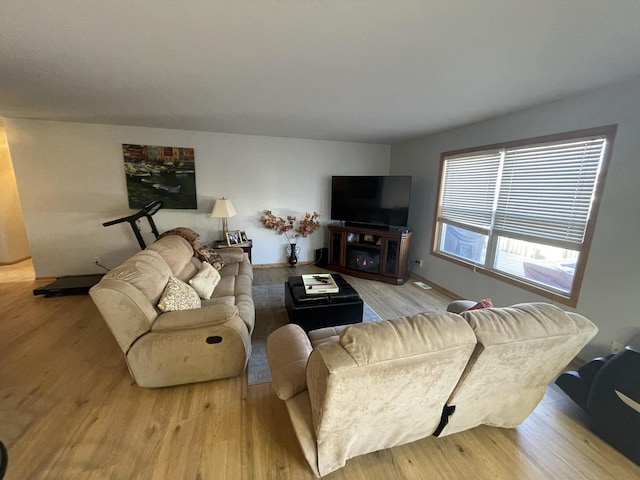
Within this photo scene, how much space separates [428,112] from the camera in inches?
110

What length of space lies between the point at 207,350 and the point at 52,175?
12.6 ft

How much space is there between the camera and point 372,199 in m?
4.28

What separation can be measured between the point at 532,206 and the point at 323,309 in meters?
2.38

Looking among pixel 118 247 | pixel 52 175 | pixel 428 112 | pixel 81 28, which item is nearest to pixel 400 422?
pixel 81 28

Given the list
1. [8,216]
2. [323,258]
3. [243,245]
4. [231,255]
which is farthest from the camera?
[323,258]

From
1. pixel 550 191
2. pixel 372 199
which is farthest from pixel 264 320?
pixel 550 191

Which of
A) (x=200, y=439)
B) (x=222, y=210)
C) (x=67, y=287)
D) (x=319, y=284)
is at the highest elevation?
(x=222, y=210)

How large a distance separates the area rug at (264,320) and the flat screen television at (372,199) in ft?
5.41

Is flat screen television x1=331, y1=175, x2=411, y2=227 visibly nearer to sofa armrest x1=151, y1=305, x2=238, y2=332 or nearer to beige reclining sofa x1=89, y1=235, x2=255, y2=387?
beige reclining sofa x1=89, y1=235, x2=255, y2=387

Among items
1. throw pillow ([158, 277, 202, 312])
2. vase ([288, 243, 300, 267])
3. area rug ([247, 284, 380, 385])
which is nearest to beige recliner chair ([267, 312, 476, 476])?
area rug ([247, 284, 380, 385])

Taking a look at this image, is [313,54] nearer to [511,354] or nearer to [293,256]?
[511,354]

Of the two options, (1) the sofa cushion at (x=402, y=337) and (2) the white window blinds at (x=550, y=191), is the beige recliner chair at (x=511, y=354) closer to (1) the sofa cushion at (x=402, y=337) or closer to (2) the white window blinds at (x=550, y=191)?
(1) the sofa cushion at (x=402, y=337)

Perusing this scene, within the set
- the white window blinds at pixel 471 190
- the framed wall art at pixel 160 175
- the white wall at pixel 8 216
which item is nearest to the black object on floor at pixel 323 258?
the white window blinds at pixel 471 190

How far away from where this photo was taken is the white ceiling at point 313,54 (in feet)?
4.04
